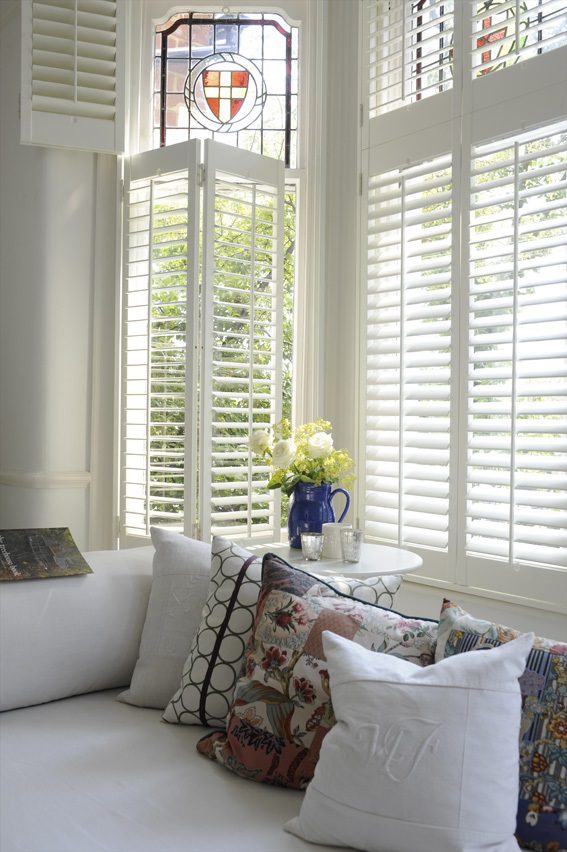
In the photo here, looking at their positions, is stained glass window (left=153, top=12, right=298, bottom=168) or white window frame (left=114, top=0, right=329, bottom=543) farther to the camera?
stained glass window (left=153, top=12, right=298, bottom=168)

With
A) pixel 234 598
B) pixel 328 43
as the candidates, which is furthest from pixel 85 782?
pixel 328 43

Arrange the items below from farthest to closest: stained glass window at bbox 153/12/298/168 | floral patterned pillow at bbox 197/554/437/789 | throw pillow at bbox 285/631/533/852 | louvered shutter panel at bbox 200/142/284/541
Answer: stained glass window at bbox 153/12/298/168
louvered shutter panel at bbox 200/142/284/541
floral patterned pillow at bbox 197/554/437/789
throw pillow at bbox 285/631/533/852

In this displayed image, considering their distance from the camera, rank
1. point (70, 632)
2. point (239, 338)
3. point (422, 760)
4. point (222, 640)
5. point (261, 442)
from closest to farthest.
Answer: point (422, 760) → point (222, 640) → point (70, 632) → point (261, 442) → point (239, 338)

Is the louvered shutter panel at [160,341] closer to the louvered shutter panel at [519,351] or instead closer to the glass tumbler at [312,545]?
the glass tumbler at [312,545]

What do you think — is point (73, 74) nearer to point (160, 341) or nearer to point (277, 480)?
point (160, 341)

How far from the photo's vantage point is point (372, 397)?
3.04 m

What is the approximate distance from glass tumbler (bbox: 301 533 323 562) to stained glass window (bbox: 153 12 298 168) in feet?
6.17

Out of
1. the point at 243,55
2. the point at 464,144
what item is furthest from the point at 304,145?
the point at 464,144

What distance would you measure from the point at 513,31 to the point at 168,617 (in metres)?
2.12

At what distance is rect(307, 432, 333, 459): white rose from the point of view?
7.72 feet

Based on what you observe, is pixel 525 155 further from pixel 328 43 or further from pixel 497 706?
pixel 497 706

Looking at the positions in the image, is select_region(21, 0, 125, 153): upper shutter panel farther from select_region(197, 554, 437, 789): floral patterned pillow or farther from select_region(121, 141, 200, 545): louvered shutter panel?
select_region(197, 554, 437, 789): floral patterned pillow

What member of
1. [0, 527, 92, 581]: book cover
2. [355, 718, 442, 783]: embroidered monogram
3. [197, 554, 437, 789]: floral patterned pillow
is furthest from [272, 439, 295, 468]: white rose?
[355, 718, 442, 783]: embroidered monogram

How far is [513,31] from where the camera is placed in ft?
8.66
